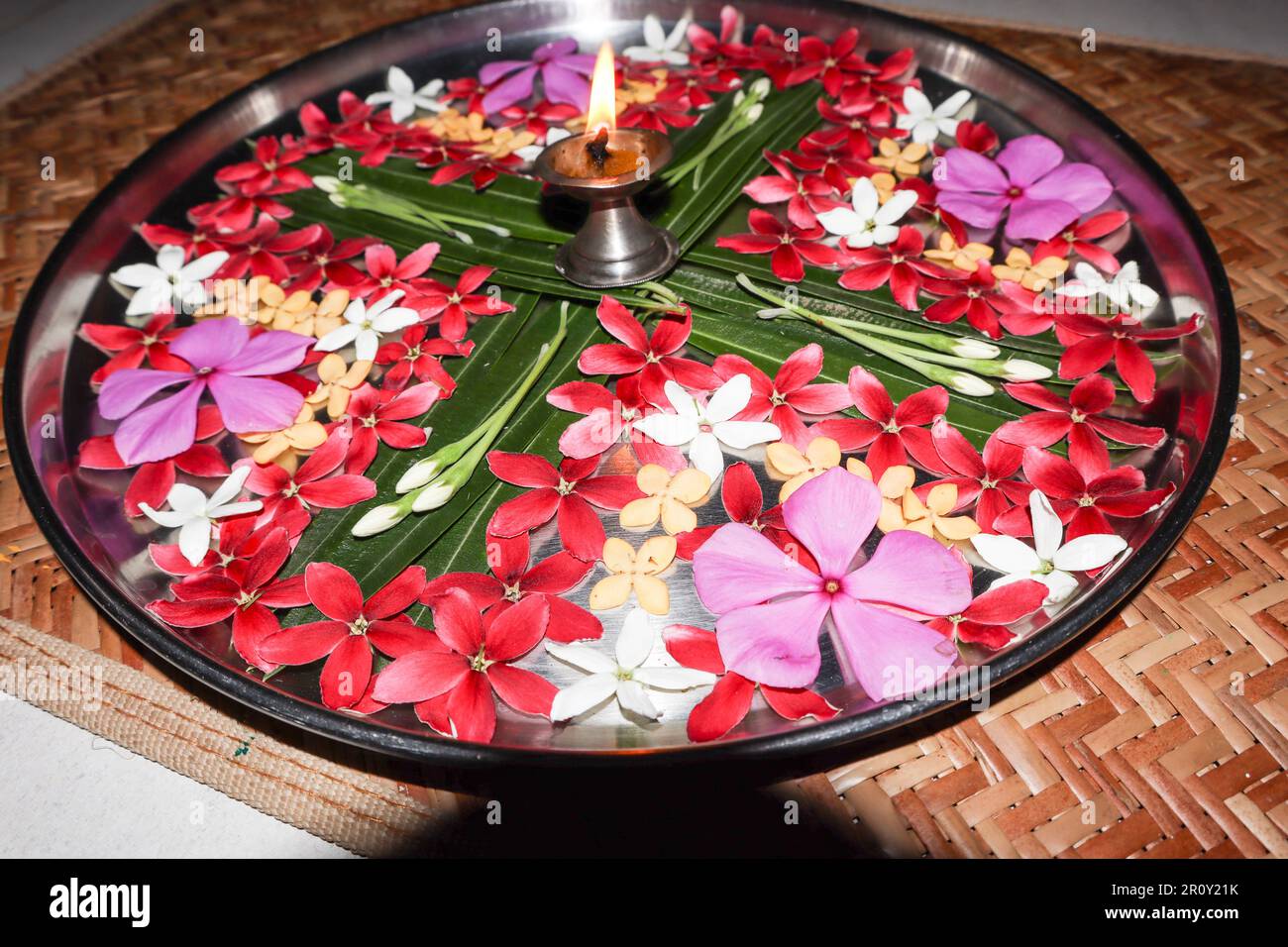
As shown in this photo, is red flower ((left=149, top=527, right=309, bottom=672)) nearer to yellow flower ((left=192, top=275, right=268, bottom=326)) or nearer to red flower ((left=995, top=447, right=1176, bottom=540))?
yellow flower ((left=192, top=275, right=268, bottom=326))

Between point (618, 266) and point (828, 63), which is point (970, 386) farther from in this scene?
point (828, 63)

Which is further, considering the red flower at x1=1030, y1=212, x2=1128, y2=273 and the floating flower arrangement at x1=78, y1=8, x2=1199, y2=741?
the red flower at x1=1030, y1=212, x2=1128, y2=273

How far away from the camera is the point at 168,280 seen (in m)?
0.61

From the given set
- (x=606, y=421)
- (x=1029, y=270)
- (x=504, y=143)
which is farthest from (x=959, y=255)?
(x=504, y=143)

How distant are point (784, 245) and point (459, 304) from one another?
203mm

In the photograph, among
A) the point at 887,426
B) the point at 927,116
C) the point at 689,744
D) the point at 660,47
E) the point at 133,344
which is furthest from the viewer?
the point at 660,47

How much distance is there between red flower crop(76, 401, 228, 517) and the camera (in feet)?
1.59

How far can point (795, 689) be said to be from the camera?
0.38 metres

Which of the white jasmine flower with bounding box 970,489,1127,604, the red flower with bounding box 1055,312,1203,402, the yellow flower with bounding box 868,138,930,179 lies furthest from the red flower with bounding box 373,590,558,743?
the yellow flower with bounding box 868,138,930,179

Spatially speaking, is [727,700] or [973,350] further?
[973,350]

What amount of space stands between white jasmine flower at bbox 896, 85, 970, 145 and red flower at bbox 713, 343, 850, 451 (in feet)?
0.90

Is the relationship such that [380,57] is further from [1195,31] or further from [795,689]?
[1195,31]

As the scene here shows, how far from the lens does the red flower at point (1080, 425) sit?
1.49 feet

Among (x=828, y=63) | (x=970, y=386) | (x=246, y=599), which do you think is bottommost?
(x=246, y=599)
